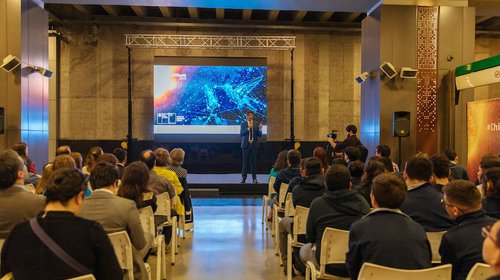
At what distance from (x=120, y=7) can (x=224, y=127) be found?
160 inches

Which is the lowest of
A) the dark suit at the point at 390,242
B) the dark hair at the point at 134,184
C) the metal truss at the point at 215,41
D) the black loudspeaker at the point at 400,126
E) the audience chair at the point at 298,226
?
the audience chair at the point at 298,226

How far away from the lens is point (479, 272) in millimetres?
1986

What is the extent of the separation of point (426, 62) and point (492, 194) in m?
5.66

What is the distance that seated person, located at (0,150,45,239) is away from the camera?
2.65 meters

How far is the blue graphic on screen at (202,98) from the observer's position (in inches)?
463

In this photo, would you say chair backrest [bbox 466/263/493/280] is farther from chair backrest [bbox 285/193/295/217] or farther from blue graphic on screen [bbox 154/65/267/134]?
blue graphic on screen [bbox 154/65/267/134]

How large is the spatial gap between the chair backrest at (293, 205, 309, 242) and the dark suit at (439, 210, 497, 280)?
1.50 metres

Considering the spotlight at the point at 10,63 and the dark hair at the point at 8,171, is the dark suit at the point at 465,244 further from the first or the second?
the spotlight at the point at 10,63

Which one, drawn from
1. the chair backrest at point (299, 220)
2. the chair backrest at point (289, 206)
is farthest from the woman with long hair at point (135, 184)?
the chair backrest at point (289, 206)

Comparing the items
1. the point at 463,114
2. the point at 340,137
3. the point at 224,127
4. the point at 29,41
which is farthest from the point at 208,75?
the point at 463,114

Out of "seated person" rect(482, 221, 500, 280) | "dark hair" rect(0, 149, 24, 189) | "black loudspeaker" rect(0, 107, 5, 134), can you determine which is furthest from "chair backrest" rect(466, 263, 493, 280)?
"black loudspeaker" rect(0, 107, 5, 134)

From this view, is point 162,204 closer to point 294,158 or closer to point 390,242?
point 294,158

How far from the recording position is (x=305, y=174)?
4184mm

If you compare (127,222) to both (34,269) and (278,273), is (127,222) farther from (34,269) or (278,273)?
(278,273)
